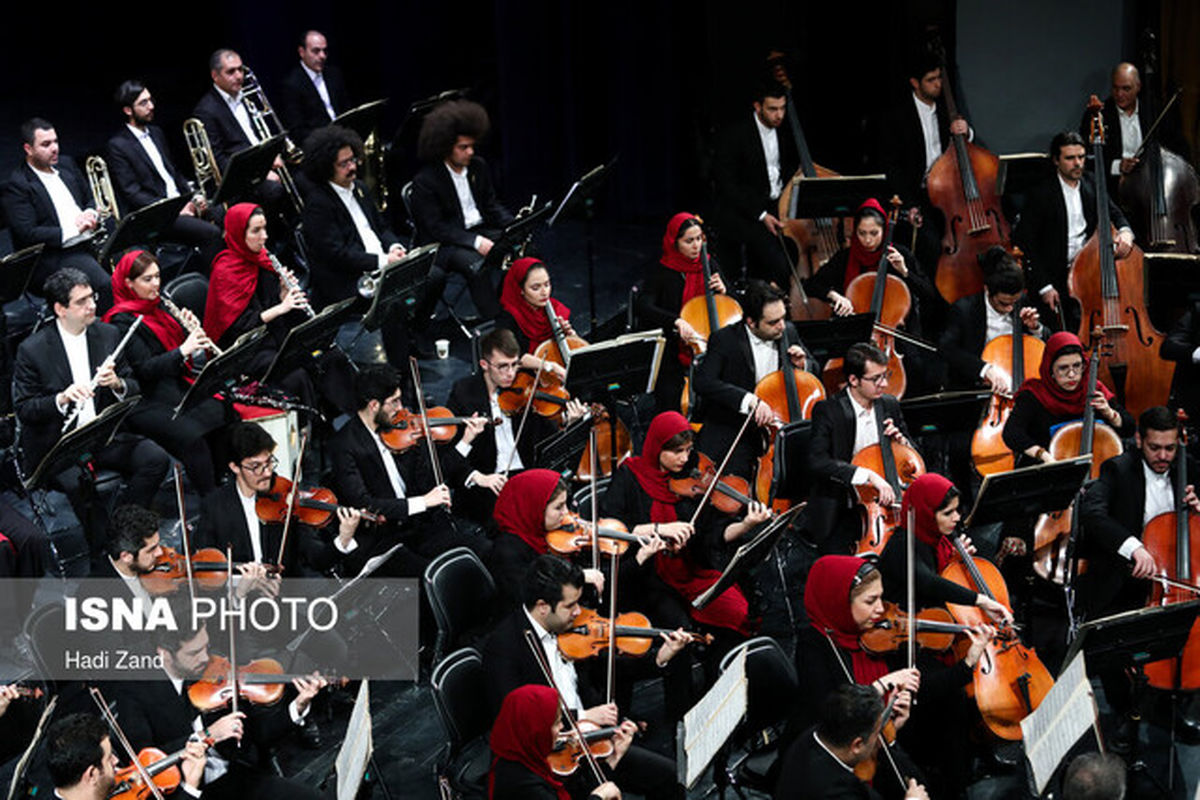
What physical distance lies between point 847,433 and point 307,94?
471 cm

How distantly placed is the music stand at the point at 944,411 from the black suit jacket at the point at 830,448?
3.9 inches

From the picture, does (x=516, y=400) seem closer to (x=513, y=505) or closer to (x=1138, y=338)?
(x=513, y=505)

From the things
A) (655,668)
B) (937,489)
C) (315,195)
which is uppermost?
(315,195)

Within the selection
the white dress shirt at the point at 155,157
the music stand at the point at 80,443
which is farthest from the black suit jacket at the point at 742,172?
the music stand at the point at 80,443

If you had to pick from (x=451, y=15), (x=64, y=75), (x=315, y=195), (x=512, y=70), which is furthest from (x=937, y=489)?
(x=64, y=75)

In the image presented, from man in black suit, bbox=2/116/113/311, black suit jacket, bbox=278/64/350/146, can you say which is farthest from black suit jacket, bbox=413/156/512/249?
man in black suit, bbox=2/116/113/311

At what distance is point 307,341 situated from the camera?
6633mm

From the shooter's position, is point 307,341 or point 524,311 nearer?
point 307,341

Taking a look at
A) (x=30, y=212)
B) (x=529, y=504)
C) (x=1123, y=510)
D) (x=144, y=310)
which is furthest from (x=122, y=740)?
(x=30, y=212)

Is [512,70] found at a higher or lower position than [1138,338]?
higher

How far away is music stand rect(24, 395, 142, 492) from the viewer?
19.2ft

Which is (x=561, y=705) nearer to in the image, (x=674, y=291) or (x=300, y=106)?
(x=674, y=291)

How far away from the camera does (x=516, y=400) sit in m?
6.95

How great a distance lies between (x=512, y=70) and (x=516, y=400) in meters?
4.08
